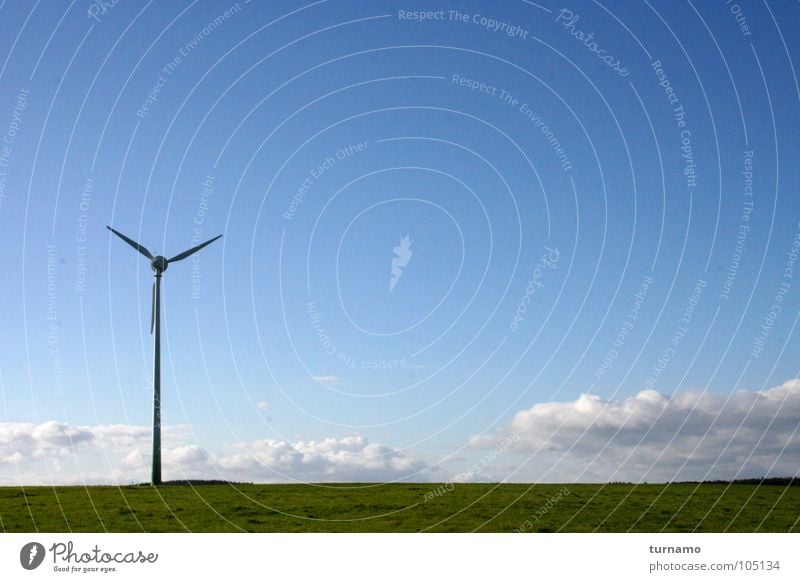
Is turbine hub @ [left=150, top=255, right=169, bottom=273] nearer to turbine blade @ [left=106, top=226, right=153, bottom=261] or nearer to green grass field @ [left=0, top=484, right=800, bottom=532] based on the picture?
turbine blade @ [left=106, top=226, right=153, bottom=261]

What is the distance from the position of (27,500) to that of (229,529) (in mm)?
16024

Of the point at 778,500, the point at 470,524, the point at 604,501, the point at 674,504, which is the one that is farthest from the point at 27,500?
the point at 778,500

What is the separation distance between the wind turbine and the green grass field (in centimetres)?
284

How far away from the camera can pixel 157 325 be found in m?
62.2

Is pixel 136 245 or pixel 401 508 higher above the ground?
pixel 136 245

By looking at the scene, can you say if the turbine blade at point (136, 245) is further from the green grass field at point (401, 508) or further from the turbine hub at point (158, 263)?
the green grass field at point (401, 508)

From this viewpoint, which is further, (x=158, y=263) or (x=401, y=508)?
(x=158, y=263)

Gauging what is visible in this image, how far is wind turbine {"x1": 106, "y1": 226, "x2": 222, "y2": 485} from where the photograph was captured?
6031 cm

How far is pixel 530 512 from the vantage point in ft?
158

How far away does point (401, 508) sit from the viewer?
4903cm

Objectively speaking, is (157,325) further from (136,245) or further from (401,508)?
(401,508)

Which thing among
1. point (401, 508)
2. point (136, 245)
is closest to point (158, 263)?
point (136, 245)

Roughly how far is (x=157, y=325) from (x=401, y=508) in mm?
23119

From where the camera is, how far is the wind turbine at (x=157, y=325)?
60312 millimetres
